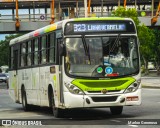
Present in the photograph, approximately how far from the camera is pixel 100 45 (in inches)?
647

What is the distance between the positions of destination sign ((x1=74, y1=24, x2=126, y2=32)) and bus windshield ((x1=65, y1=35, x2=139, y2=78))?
0.25 m

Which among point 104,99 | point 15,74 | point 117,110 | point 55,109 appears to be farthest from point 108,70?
point 15,74

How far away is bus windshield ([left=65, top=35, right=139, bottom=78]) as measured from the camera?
53.2ft

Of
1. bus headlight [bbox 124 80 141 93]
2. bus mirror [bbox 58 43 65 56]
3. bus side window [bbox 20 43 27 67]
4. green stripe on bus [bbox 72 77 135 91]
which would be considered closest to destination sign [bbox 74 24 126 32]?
bus mirror [bbox 58 43 65 56]

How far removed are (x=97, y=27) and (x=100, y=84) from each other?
1.69 m

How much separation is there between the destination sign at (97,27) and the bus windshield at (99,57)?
0.25m

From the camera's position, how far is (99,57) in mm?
16297

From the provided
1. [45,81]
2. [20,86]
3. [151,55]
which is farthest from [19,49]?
[151,55]

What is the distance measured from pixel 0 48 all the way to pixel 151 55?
59977 millimetres

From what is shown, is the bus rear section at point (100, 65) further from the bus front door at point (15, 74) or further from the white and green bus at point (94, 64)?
the bus front door at point (15, 74)

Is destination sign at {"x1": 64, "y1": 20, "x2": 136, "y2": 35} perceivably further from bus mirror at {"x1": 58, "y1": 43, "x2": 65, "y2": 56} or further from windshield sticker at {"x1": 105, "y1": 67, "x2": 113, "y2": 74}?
windshield sticker at {"x1": 105, "y1": 67, "x2": 113, "y2": 74}

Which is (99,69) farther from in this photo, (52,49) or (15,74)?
(15,74)

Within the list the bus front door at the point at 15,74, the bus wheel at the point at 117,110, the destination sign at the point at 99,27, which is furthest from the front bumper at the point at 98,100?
the bus front door at the point at 15,74

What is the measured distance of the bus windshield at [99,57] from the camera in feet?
53.2
